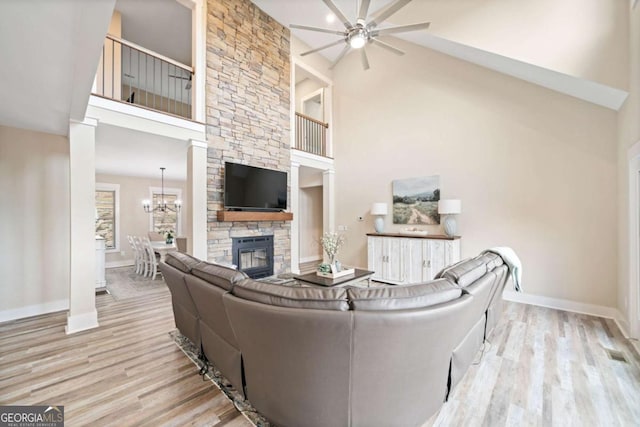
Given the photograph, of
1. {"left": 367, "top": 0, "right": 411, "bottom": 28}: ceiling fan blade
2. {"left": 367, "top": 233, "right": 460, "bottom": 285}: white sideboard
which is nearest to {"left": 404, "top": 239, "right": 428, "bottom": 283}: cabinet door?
{"left": 367, "top": 233, "right": 460, "bottom": 285}: white sideboard

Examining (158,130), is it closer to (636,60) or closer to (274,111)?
(274,111)

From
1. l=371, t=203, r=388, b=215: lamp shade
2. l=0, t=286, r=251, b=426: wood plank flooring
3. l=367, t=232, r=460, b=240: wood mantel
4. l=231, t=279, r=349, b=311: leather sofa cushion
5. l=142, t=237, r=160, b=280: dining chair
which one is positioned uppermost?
l=371, t=203, r=388, b=215: lamp shade

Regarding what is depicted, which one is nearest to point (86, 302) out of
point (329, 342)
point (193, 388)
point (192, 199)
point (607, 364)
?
point (192, 199)

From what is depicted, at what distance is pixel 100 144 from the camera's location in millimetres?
4086

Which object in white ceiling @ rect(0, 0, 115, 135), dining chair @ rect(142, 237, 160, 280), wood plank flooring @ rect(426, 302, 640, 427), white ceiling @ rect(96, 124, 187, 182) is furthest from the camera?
dining chair @ rect(142, 237, 160, 280)

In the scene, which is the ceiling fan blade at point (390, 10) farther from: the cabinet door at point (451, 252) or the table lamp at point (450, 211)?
the cabinet door at point (451, 252)

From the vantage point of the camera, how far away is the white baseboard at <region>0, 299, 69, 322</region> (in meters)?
3.26

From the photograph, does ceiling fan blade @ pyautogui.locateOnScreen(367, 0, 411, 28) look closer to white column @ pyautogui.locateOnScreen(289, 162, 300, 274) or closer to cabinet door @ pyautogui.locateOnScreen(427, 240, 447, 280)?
white column @ pyautogui.locateOnScreen(289, 162, 300, 274)

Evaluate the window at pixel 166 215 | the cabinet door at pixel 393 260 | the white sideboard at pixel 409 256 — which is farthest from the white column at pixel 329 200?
the window at pixel 166 215

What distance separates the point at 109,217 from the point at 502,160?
9154 mm

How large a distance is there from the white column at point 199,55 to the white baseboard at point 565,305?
18.9 feet

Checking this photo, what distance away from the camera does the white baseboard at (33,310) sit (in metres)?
3.26

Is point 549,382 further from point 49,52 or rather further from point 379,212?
point 49,52

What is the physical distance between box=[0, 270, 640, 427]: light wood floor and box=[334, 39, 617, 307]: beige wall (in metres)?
1.03
